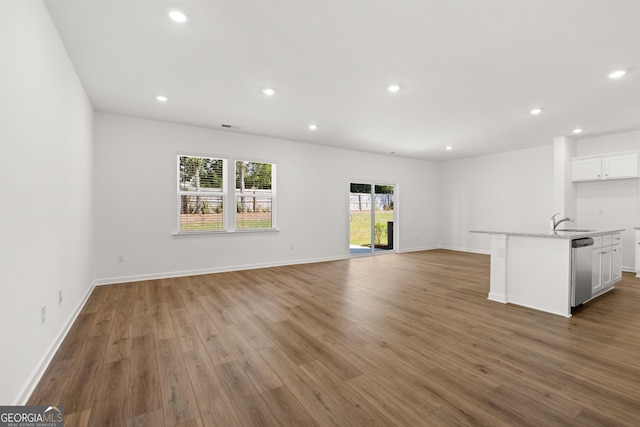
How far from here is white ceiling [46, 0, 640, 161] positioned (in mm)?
2227

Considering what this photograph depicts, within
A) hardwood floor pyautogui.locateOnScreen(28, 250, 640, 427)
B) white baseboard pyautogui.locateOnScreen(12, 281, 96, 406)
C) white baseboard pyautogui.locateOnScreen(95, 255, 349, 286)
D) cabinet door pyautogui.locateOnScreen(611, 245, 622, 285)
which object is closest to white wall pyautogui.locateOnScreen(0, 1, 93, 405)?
white baseboard pyautogui.locateOnScreen(12, 281, 96, 406)

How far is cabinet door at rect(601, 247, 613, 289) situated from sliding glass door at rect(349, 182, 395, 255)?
460cm

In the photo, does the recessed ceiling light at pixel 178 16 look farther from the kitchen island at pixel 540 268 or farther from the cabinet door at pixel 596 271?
the cabinet door at pixel 596 271

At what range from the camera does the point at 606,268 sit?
4086mm

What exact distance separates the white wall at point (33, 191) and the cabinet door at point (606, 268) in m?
6.23

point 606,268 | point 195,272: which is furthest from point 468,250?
point 195,272

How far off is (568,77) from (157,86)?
490cm

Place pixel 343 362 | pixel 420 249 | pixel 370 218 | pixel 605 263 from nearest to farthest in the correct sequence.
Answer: pixel 343 362 < pixel 605 263 < pixel 370 218 < pixel 420 249

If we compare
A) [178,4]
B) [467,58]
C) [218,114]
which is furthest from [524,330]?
[218,114]

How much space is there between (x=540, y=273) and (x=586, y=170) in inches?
162

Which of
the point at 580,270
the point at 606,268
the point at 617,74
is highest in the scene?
the point at 617,74

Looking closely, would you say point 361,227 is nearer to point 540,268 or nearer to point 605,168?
point 540,268

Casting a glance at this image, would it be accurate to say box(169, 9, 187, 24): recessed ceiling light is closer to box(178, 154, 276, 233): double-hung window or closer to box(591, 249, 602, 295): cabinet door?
box(178, 154, 276, 233): double-hung window

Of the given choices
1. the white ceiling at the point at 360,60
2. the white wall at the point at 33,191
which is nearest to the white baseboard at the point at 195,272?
the white wall at the point at 33,191
